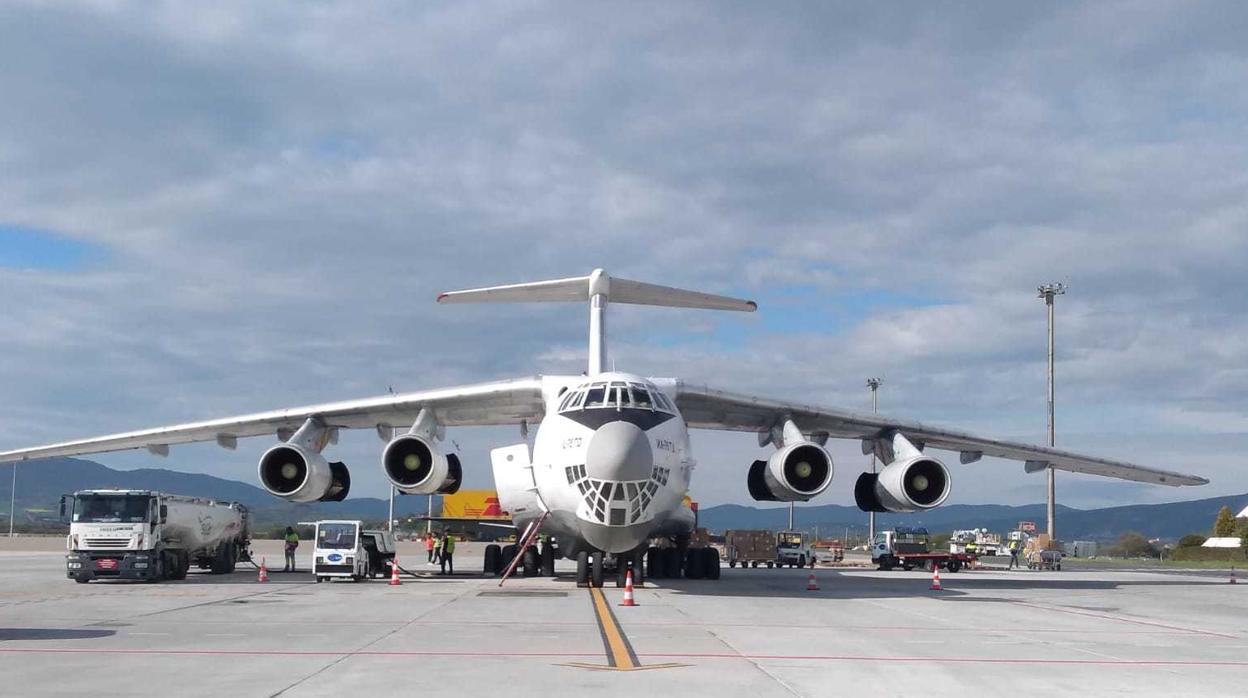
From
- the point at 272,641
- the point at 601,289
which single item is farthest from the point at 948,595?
the point at 272,641

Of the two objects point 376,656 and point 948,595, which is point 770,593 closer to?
point 948,595

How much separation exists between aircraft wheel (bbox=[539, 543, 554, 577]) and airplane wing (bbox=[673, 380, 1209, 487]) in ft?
12.8

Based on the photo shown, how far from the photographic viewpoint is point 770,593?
20781 millimetres

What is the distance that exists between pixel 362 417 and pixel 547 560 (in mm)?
4853

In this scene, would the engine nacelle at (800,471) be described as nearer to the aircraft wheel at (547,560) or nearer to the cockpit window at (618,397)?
the cockpit window at (618,397)

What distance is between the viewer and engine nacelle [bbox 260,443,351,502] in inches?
A: 864

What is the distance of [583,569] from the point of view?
20.6 metres

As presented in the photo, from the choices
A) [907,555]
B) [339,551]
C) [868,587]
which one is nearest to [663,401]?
[868,587]

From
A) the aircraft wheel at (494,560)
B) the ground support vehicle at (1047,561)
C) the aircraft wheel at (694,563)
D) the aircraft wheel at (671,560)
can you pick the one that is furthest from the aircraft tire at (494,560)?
the ground support vehicle at (1047,561)

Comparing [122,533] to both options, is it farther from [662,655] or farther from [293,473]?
[662,655]

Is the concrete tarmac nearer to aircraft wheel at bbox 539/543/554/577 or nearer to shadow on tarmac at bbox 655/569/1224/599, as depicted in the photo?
shadow on tarmac at bbox 655/569/1224/599

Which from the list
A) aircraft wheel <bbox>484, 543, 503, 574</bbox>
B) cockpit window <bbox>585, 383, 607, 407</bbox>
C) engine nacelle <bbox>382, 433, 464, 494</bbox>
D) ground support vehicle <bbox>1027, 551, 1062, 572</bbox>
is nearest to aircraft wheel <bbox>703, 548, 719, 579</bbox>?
aircraft wheel <bbox>484, 543, 503, 574</bbox>

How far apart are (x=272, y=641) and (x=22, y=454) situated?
52.2ft

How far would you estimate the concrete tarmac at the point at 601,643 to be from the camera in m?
8.77
